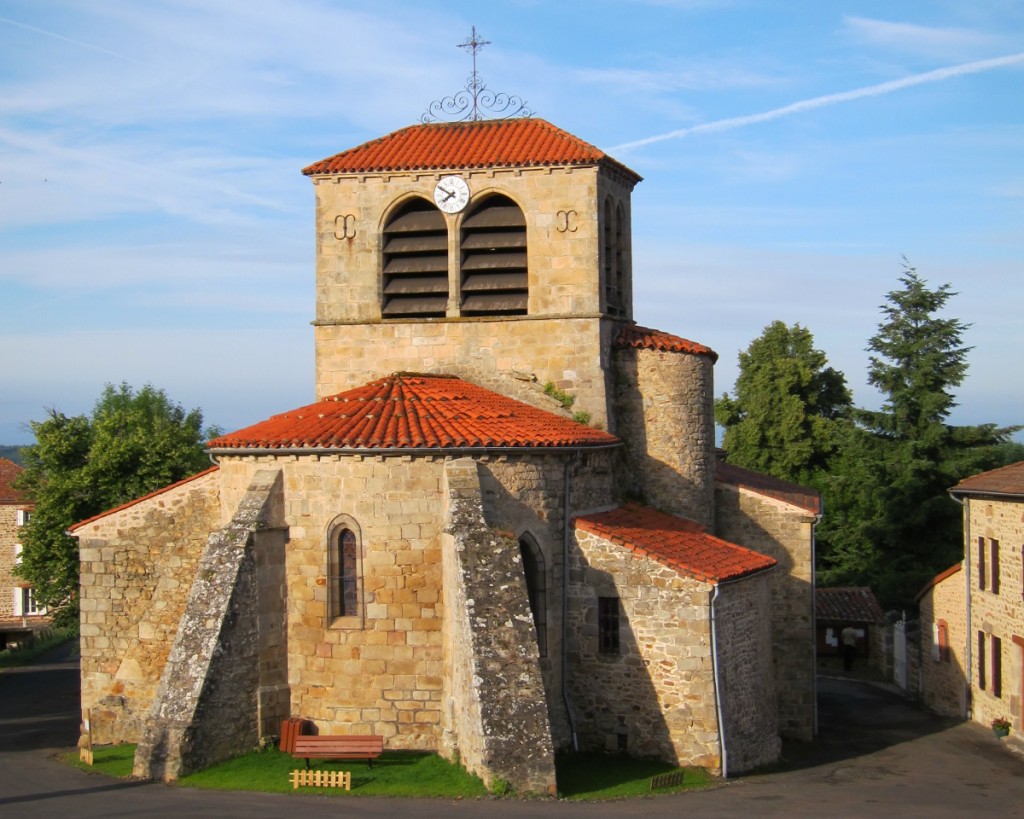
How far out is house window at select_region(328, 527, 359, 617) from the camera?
740 inches

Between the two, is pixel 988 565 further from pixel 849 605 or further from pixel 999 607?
pixel 849 605

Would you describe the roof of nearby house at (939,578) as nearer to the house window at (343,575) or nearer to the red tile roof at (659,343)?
the red tile roof at (659,343)

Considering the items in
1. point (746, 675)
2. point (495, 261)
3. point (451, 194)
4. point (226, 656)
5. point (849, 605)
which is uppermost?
point (451, 194)

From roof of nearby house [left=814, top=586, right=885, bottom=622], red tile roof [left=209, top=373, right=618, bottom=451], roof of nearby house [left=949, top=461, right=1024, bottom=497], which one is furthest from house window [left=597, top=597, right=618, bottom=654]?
roof of nearby house [left=814, top=586, right=885, bottom=622]

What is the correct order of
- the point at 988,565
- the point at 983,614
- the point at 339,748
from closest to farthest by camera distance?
the point at 339,748 < the point at 988,565 < the point at 983,614

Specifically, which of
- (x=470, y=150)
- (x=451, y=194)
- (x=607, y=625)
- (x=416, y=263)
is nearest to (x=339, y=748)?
(x=607, y=625)

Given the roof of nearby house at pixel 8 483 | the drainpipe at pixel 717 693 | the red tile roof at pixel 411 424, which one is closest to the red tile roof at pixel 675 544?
the drainpipe at pixel 717 693

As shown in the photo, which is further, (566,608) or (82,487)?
(82,487)

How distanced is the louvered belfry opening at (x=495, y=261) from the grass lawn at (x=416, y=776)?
337 inches

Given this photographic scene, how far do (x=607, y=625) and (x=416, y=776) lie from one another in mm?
4172

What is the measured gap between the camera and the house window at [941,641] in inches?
1080

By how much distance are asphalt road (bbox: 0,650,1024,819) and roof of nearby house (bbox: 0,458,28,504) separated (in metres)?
22.9

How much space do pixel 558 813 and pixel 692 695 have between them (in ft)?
13.6

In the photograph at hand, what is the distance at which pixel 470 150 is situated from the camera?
24109mm
